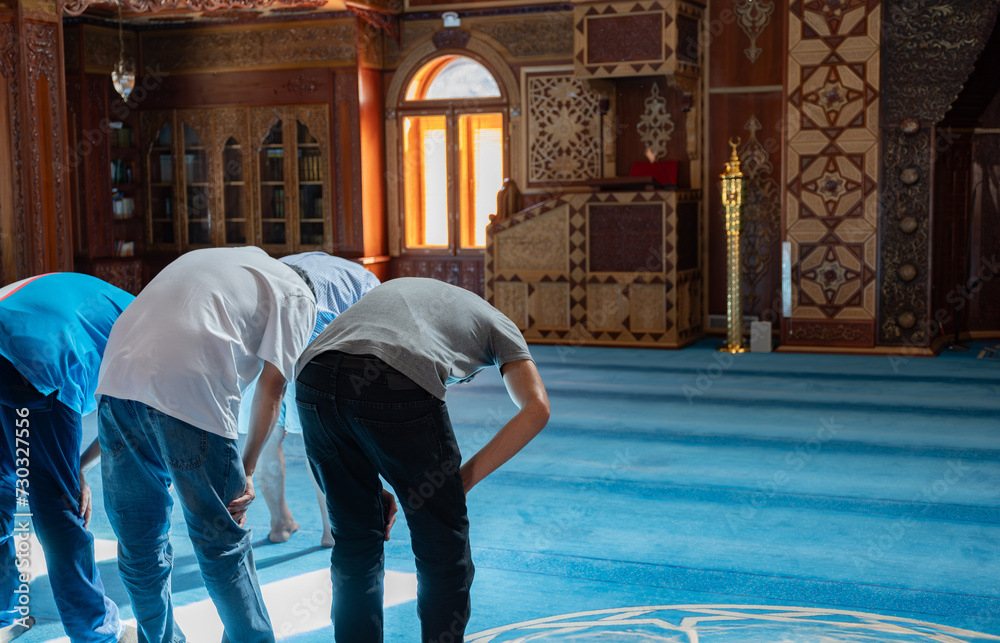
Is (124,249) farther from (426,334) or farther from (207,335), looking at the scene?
(426,334)

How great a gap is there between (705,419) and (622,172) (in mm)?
3993

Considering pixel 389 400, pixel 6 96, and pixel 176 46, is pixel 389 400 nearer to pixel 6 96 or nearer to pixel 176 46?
pixel 6 96

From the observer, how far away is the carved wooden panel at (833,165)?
784 cm

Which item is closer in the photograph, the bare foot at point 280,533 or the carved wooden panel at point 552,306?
the bare foot at point 280,533

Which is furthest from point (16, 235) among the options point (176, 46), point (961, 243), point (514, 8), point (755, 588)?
point (961, 243)

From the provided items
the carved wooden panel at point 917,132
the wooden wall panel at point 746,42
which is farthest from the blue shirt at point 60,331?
the wooden wall panel at point 746,42

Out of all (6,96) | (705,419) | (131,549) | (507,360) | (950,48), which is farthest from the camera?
(950,48)

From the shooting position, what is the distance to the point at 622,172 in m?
9.30

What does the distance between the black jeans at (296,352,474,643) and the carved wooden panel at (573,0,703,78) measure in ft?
22.2

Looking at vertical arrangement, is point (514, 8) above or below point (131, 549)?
above

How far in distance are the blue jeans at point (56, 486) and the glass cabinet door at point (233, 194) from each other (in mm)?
8110

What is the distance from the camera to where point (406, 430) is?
6.87 ft

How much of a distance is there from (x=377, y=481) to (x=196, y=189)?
913 centimetres

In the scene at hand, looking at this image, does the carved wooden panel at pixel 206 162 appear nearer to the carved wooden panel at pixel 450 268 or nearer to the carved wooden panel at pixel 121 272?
the carved wooden panel at pixel 121 272
